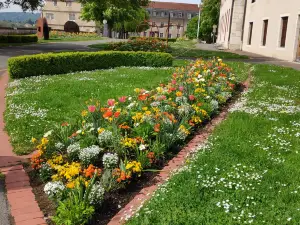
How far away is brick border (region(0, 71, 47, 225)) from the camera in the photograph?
351 cm

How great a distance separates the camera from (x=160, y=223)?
3203mm

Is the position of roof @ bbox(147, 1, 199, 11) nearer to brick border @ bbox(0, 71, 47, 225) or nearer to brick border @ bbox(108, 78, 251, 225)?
brick border @ bbox(108, 78, 251, 225)

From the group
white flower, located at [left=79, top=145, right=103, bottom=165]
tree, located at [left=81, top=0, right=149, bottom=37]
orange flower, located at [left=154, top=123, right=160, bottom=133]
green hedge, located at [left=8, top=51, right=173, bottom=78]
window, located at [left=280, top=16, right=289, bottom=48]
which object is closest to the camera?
white flower, located at [left=79, top=145, right=103, bottom=165]

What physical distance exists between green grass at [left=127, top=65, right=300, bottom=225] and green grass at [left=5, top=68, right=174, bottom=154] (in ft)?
8.43

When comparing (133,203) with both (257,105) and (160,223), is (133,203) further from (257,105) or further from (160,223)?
(257,105)

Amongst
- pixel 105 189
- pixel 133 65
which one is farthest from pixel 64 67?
pixel 105 189

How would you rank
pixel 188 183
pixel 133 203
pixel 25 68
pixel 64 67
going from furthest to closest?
pixel 64 67
pixel 25 68
pixel 188 183
pixel 133 203

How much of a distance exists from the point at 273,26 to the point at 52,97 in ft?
62.4

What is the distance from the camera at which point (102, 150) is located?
4637 mm

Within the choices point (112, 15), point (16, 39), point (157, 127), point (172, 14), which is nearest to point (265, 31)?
point (16, 39)

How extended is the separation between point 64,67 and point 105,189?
1086 cm

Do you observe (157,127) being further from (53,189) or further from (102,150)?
(53,189)

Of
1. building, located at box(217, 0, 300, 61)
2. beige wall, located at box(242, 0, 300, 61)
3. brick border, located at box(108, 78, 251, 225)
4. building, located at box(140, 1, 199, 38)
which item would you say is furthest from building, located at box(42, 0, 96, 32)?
brick border, located at box(108, 78, 251, 225)

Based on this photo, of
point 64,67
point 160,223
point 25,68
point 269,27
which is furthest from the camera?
point 269,27
